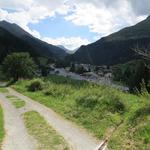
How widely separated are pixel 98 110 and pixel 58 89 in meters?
17.3

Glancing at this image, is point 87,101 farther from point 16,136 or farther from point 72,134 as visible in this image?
point 16,136

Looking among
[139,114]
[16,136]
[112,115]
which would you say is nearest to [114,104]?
[112,115]

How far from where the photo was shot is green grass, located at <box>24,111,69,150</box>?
16812mm

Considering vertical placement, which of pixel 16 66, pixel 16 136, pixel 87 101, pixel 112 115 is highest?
pixel 16 66

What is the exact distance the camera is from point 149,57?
2045 cm

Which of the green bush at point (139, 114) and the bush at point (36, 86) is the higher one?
the green bush at point (139, 114)

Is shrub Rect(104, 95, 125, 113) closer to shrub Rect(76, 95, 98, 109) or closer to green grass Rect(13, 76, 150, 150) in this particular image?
green grass Rect(13, 76, 150, 150)

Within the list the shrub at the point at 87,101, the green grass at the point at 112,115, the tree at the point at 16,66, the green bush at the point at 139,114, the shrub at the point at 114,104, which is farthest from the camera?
the tree at the point at 16,66

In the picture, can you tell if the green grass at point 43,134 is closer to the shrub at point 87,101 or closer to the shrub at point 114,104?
the shrub at point 87,101

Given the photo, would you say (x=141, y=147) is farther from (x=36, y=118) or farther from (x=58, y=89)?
(x=58, y=89)

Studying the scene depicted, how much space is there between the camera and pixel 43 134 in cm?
1952

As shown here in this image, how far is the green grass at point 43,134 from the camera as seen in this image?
16.8m

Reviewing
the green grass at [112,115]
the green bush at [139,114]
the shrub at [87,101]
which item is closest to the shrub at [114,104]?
the green grass at [112,115]

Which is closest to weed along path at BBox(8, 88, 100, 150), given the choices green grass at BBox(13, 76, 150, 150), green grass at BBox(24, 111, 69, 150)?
green grass at BBox(24, 111, 69, 150)
